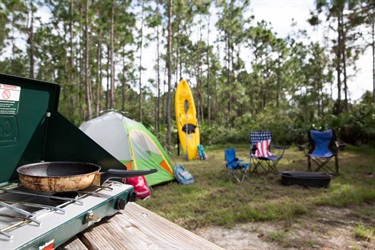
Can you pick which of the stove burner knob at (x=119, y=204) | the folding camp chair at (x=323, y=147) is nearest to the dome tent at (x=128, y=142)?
the folding camp chair at (x=323, y=147)

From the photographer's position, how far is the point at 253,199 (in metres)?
4.24

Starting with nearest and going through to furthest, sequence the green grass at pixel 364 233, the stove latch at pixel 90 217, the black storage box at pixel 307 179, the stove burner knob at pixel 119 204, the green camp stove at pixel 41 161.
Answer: the green camp stove at pixel 41 161, the stove latch at pixel 90 217, the stove burner knob at pixel 119 204, the green grass at pixel 364 233, the black storage box at pixel 307 179

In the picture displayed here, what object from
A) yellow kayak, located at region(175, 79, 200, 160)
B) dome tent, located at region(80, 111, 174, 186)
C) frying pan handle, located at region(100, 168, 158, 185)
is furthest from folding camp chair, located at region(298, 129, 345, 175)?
frying pan handle, located at region(100, 168, 158, 185)

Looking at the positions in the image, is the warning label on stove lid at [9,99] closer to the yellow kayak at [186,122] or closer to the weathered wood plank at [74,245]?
the weathered wood plank at [74,245]

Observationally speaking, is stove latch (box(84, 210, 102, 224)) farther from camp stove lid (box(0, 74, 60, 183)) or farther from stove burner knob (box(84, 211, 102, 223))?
camp stove lid (box(0, 74, 60, 183))

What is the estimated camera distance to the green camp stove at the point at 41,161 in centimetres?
61

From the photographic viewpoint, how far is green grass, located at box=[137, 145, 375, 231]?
344cm

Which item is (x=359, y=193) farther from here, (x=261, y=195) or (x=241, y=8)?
(x=241, y=8)

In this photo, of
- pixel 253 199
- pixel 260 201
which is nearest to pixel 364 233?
pixel 260 201

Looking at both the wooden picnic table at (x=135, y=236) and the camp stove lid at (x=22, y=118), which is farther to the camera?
the camp stove lid at (x=22, y=118)

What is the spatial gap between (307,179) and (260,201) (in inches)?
53.3

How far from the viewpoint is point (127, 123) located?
489 centimetres

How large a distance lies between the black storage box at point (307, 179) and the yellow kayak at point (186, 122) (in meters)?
4.12

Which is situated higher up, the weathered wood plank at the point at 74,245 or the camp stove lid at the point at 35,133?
the camp stove lid at the point at 35,133
